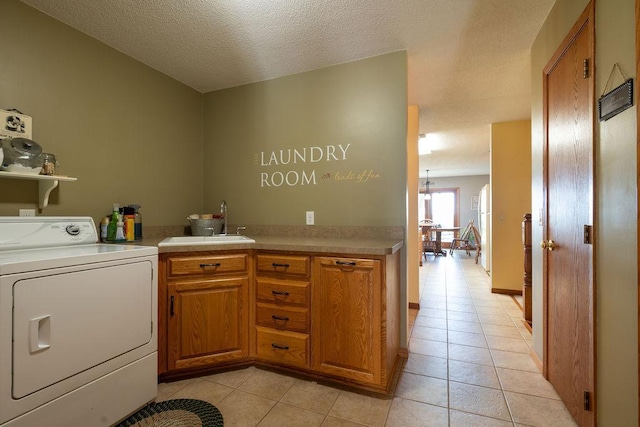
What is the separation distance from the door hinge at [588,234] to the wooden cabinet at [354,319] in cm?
96

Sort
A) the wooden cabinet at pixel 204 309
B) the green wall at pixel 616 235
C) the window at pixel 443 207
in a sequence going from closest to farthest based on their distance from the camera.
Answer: the green wall at pixel 616 235, the wooden cabinet at pixel 204 309, the window at pixel 443 207

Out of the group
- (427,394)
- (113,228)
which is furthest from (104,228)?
(427,394)

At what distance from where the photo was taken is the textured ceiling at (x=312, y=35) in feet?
5.81

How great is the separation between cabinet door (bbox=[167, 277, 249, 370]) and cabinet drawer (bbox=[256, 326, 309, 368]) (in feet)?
0.37

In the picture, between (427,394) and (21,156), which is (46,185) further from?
(427,394)

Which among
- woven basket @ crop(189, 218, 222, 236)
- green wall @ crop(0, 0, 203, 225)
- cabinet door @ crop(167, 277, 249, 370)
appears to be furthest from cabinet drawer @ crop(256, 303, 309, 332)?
green wall @ crop(0, 0, 203, 225)

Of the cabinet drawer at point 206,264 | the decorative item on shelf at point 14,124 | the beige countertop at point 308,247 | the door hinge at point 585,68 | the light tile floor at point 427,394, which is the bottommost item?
the light tile floor at point 427,394

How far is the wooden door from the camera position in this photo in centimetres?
134

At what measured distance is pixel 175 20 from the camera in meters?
1.89

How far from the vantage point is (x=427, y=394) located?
176 centimetres

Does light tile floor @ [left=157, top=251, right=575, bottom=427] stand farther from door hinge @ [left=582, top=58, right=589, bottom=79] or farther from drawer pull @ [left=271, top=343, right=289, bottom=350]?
door hinge @ [left=582, top=58, right=589, bottom=79]

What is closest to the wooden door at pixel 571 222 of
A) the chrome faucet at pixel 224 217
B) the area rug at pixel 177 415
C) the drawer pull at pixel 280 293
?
the drawer pull at pixel 280 293

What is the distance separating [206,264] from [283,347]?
2.52 ft

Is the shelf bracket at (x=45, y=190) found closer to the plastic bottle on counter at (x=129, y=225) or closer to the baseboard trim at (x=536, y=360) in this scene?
the plastic bottle on counter at (x=129, y=225)
